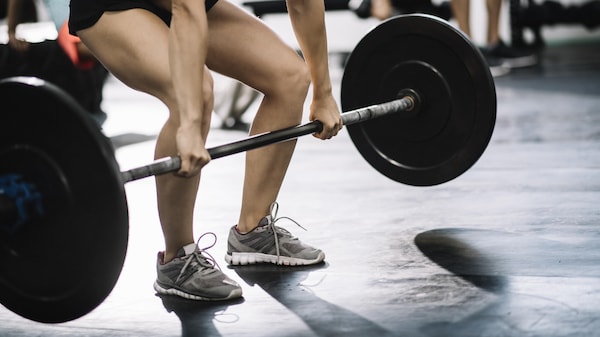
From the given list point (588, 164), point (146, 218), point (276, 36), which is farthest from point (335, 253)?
point (588, 164)

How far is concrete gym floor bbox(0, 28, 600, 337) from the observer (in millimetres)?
1680

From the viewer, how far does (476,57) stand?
7.54ft

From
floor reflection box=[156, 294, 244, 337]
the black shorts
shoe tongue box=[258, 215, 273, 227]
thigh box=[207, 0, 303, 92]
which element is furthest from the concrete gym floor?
the black shorts

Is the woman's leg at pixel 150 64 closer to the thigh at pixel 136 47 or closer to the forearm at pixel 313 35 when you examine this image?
the thigh at pixel 136 47

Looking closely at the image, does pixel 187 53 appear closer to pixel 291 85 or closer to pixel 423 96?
pixel 291 85

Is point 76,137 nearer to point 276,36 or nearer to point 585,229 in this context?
point 276,36

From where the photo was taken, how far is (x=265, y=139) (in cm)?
184

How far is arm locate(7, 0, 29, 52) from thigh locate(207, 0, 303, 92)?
2589 millimetres

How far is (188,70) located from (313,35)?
0.45m

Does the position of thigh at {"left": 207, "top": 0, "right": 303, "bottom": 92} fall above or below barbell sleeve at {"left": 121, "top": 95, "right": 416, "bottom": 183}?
above

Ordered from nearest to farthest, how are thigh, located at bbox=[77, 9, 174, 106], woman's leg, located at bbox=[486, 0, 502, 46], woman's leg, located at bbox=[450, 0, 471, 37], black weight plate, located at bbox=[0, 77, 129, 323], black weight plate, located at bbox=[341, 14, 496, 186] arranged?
1. black weight plate, located at bbox=[0, 77, 129, 323]
2. thigh, located at bbox=[77, 9, 174, 106]
3. black weight plate, located at bbox=[341, 14, 496, 186]
4. woman's leg, located at bbox=[450, 0, 471, 37]
5. woman's leg, located at bbox=[486, 0, 502, 46]

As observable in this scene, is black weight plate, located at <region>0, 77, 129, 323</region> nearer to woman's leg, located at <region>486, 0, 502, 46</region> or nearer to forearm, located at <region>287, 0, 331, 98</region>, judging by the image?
forearm, located at <region>287, 0, 331, 98</region>

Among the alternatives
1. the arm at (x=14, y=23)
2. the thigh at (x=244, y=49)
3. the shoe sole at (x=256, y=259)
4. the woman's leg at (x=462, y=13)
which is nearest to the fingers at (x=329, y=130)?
the thigh at (x=244, y=49)

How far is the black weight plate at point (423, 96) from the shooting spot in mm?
2307
